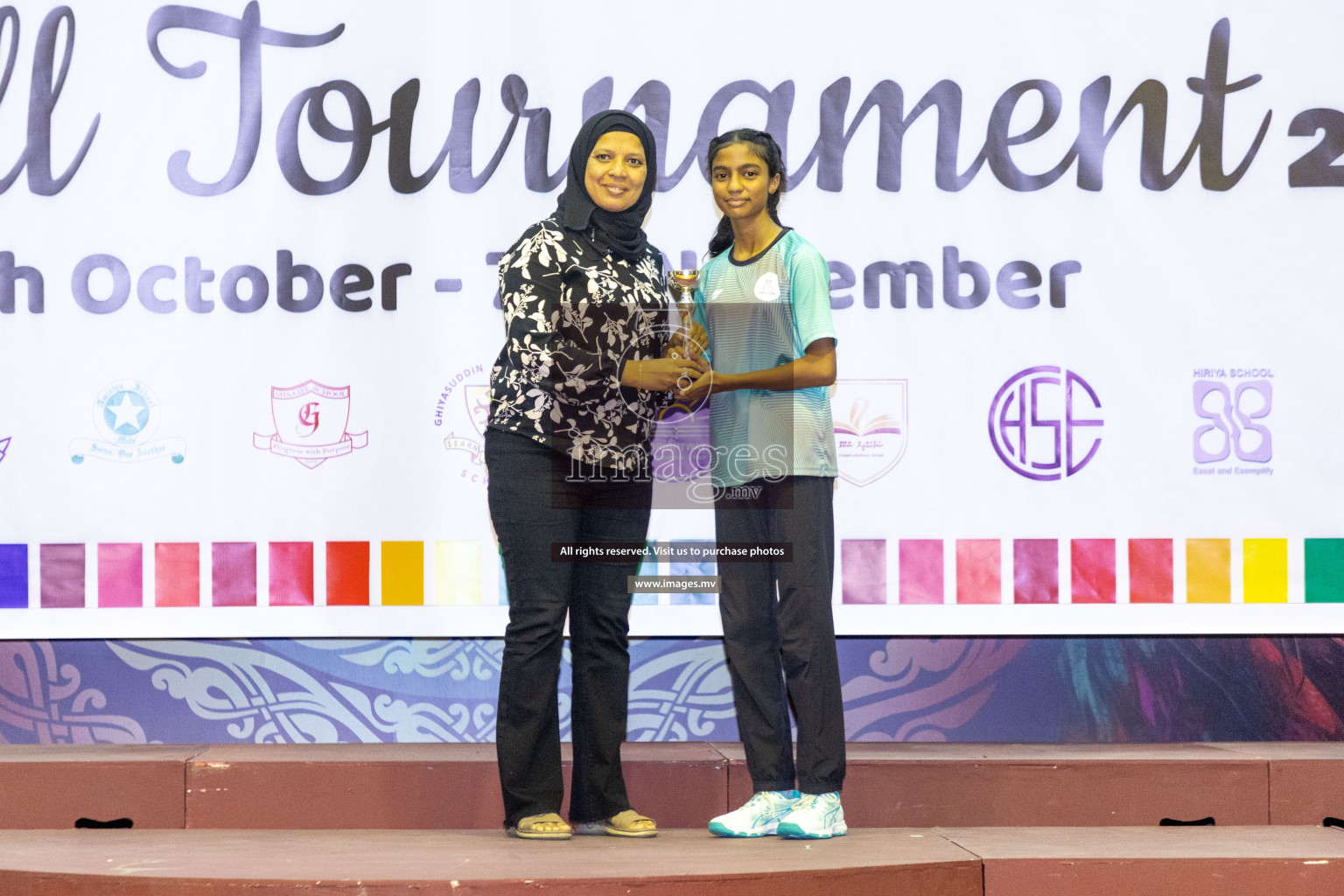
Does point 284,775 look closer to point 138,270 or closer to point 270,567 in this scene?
point 270,567

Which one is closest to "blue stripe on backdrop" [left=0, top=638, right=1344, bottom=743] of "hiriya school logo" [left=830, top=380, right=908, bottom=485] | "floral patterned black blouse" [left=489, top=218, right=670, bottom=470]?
"hiriya school logo" [left=830, top=380, right=908, bottom=485]

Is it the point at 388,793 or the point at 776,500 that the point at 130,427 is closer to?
the point at 388,793

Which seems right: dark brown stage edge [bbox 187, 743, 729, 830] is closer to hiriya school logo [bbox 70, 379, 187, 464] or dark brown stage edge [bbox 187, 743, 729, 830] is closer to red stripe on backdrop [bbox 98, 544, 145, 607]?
red stripe on backdrop [bbox 98, 544, 145, 607]

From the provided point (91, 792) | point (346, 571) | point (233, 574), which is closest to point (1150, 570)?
point (346, 571)

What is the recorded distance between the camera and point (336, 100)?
297 centimetres

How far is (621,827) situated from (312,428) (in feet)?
4.33

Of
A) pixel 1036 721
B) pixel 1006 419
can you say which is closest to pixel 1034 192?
pixel 1006 419

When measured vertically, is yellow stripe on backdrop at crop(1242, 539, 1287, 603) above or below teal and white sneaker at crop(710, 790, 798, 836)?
above

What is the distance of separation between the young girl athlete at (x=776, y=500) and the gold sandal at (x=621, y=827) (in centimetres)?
13

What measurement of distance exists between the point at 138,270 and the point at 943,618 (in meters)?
2.19

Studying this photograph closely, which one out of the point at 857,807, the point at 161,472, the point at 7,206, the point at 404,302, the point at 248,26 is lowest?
the point at 857,807

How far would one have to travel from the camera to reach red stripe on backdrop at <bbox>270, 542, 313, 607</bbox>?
2.93 m

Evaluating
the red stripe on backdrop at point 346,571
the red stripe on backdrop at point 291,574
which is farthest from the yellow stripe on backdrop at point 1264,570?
the red stripe on backdrop at point 291,574

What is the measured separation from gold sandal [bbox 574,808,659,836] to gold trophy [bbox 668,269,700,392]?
843 millimetres
